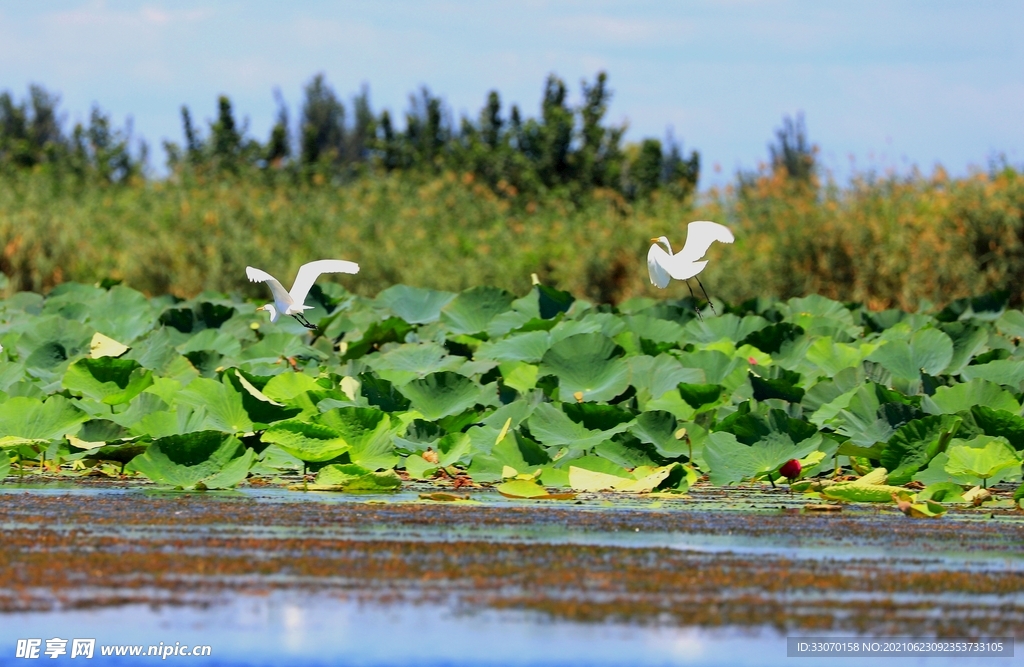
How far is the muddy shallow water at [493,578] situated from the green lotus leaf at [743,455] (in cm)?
17

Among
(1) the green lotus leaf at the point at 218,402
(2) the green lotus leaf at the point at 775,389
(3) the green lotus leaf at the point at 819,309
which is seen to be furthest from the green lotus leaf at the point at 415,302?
(2) the green lotus leaf at the point at 775,389

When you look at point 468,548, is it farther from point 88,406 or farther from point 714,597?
point 88,406

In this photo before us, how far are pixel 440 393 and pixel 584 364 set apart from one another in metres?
0.53

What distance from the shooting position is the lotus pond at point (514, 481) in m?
2.45

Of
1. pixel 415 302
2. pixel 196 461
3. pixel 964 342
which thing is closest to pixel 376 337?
pixel 415 302

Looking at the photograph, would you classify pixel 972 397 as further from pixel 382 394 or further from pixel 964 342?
pixel 382 394

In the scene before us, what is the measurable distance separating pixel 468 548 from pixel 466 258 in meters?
12.0

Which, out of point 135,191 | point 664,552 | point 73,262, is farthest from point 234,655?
point 135,191

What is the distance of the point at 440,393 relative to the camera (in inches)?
174

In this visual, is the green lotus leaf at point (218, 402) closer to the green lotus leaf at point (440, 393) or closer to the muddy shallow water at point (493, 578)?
the green lotus leaf at point (440, 393)

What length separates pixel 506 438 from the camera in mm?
4027

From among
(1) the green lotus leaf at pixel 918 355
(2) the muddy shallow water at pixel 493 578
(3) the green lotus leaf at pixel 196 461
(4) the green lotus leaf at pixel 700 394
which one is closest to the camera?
(2) the muddy shallow water at pixel 493 578

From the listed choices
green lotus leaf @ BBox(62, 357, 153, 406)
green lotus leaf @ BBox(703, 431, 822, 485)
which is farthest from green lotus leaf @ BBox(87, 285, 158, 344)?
green lotus leaf @ BBox(703, 431, 822, 485)

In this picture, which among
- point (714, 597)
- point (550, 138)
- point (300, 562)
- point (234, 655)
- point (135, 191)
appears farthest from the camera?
point (550, 138)
